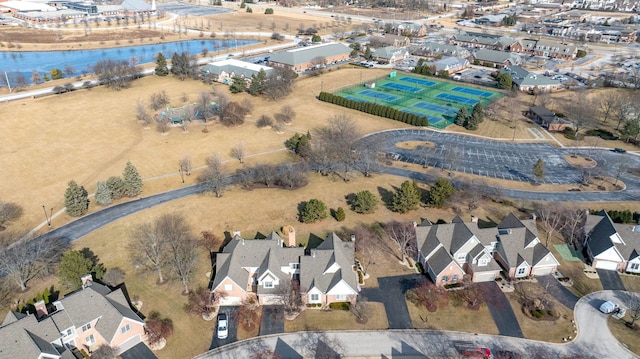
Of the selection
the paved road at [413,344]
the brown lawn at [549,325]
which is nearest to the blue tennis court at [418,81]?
the brown lawn at [549,325]

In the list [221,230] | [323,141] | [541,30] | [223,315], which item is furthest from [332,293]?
[541,30]

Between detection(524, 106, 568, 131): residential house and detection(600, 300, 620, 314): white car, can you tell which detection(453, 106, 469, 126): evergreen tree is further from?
detection(600, 300, 620, 314): white car

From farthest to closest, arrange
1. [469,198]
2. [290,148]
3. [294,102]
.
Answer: [294,102] < [290,148] < [469,198]

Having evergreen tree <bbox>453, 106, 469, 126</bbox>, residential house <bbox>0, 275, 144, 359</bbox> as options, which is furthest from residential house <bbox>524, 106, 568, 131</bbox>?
residential house <bbox>0, 275, 144, 359</bbox>

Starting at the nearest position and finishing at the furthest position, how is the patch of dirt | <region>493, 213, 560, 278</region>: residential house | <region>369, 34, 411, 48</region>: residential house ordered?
<region>493, 213, 560, 278</region>: residential house, the patch of dirt, <region>369, 34, 411, 48</region>: residential house

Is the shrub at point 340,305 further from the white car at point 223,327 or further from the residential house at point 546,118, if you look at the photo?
the residential house at point 546,118

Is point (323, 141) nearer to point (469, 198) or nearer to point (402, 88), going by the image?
point (469, 198)

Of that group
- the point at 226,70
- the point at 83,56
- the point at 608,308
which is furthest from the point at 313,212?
the point at 83,56
